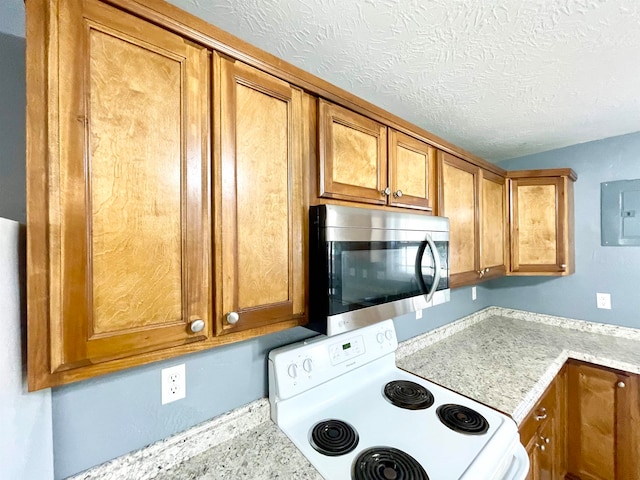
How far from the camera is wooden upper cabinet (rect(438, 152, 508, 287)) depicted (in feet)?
5.00

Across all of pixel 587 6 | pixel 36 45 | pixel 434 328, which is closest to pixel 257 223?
pixel 36 45

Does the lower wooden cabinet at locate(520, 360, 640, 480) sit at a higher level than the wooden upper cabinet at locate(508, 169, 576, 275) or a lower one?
lower

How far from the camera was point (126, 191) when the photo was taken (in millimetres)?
604

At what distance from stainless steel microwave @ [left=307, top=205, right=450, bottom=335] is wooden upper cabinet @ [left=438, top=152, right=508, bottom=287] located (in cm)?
35

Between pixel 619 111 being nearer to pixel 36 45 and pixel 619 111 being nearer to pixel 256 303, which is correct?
pixel 256 303

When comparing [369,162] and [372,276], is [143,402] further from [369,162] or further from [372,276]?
[369,162]

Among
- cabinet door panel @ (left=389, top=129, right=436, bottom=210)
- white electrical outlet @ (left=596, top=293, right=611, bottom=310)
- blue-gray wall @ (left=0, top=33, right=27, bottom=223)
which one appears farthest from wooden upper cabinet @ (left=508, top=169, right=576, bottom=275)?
blue-gray wall @ (left=0, top=33, right=27, bottom=223)

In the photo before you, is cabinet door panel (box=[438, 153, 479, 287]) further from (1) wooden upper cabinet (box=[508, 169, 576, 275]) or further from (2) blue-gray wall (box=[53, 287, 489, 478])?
(2) blue-gray wall (box=[53, 287, 489, 478])

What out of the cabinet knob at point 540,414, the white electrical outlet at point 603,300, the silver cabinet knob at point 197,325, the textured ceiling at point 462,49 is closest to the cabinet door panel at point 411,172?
the textured ceiling at point 462,49

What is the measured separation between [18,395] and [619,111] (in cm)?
276

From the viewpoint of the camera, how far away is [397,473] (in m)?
0.79

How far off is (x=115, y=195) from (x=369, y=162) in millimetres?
863

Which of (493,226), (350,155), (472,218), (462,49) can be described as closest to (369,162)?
(350,155)

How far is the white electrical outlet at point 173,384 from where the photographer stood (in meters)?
0.89
